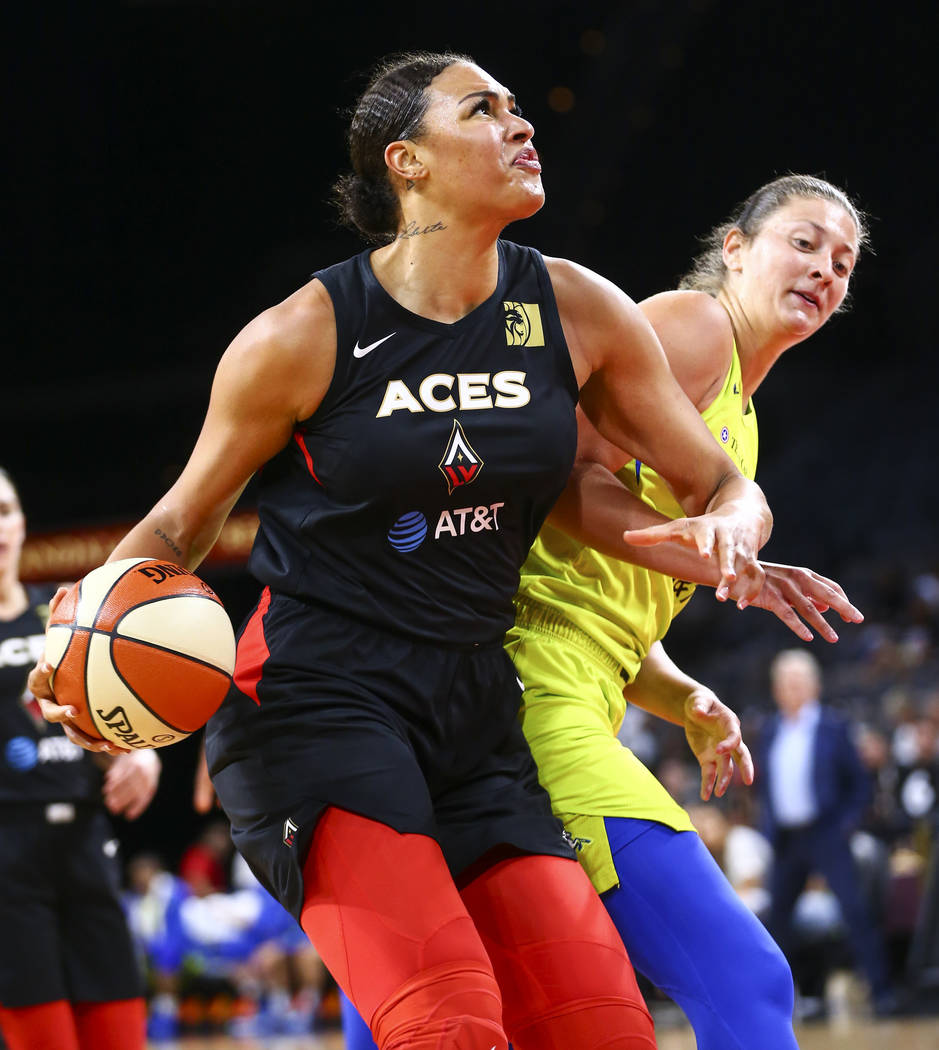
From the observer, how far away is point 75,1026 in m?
4.39

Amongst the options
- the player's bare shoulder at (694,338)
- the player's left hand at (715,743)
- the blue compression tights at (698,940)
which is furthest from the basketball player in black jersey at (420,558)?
the player's left hand at (715,743)

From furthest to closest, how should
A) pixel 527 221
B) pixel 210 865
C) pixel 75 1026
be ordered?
1. pixel 527 221
2. pixel 210 865
3. pixel 75 1026

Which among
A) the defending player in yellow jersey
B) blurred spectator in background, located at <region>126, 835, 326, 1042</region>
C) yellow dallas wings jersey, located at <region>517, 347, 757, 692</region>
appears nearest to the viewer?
A: the defending player in yellow jersey

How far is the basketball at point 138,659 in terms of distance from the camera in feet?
8.38

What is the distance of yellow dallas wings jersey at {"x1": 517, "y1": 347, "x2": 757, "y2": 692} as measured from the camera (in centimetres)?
311

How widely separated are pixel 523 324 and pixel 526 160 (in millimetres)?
318

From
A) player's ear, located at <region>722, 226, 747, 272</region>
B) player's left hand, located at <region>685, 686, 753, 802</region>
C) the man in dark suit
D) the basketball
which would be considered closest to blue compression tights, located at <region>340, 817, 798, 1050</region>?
player's left hand, located at <region>685, 686, 753, 802</region>

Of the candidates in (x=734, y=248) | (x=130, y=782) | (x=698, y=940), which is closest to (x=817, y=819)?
(x=130, y=782)

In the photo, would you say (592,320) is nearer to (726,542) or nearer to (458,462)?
(458,462)

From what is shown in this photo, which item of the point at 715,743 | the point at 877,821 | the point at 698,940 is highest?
the point at 715,743

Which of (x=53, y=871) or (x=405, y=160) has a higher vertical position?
(x=405, y=160)

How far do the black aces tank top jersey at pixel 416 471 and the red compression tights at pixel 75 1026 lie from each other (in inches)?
88.7

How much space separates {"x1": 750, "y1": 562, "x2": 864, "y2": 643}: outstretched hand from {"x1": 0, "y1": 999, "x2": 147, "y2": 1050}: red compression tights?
2.63m

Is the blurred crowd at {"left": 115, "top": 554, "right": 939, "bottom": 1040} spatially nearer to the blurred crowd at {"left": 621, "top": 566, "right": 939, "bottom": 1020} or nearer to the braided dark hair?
the blurred crowd at {"left": 621, "top": 566, "right": 939, "bottom": 1020}
